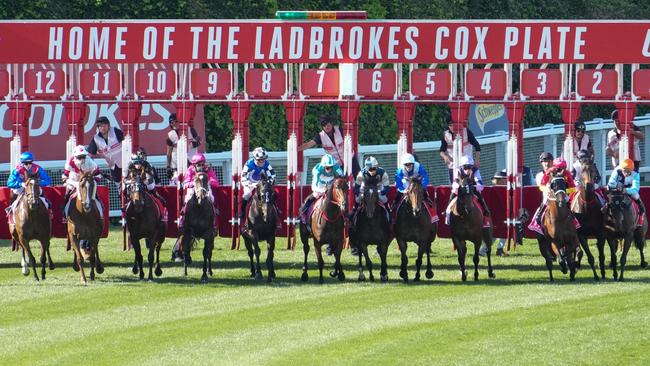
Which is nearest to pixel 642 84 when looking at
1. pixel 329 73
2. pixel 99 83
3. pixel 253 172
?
pixel 329 73

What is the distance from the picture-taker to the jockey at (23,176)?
27719 mm

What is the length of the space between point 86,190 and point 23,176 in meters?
1.79

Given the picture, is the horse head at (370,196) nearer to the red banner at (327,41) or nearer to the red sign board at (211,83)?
the red banner at (327,41)

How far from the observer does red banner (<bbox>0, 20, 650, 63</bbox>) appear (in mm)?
29781

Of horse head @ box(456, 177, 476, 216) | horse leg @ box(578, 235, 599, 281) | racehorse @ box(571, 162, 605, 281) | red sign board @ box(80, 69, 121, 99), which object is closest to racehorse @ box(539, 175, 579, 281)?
horse leg @ box(578, 235, 599, 281)

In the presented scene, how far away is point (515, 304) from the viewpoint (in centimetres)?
2344

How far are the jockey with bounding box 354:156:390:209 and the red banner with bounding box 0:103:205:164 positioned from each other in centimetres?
1250

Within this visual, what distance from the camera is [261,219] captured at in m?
27.2

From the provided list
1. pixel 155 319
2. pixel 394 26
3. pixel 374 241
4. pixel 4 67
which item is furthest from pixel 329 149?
pixel 155 319

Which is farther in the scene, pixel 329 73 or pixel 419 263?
pixel 329 73

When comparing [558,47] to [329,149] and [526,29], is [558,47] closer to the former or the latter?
[526,29]

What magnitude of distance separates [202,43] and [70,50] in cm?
222

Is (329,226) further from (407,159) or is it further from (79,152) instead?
(79,152)

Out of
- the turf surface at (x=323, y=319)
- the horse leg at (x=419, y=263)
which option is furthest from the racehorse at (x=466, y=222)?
the horse leg at (x=419, y=263)
